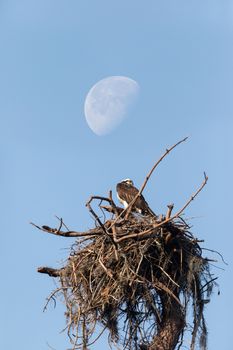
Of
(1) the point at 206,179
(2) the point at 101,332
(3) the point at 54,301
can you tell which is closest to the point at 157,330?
(2) the point at 101,332

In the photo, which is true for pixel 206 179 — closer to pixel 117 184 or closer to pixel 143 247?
pixel 143 247

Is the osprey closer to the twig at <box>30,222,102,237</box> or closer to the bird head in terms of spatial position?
the bird head

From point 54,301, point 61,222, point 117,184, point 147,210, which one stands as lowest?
point 54,301

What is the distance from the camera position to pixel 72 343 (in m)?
8.47

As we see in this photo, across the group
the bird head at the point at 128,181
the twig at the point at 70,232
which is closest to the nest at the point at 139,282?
the twig at the point at 70,232

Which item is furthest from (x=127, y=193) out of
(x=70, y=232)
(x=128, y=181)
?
(x=70, y=232)

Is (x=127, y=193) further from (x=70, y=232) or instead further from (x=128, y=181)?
(x=70, y=232)

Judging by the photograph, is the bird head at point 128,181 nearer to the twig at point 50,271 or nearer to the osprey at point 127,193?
the osprey at point 127,193

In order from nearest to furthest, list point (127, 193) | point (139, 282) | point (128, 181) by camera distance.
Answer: point (139, 282)
point (127, 193)
point (128, 181)

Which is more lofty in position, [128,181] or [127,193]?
[128,181]

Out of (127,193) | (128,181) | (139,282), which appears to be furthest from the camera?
(128,181)

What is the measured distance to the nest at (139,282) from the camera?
8625 millimetres

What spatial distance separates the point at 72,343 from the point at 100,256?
1068 mm

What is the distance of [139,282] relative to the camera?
28.2ft
